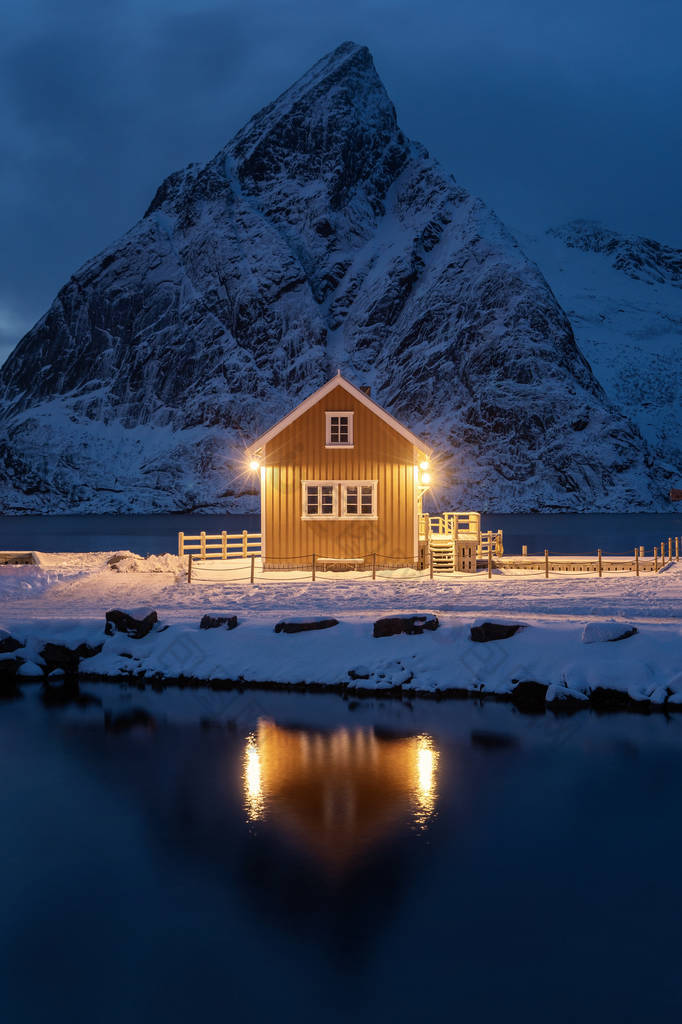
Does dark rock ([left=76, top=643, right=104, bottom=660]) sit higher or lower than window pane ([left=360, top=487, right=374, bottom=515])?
lower

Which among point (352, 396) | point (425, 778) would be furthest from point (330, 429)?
point (425, 778)

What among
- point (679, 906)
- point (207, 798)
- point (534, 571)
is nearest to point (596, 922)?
point (679, 906)

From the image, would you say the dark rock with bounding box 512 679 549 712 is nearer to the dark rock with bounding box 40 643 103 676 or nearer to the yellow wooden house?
the dark rock with bounding box 40 643 103 676

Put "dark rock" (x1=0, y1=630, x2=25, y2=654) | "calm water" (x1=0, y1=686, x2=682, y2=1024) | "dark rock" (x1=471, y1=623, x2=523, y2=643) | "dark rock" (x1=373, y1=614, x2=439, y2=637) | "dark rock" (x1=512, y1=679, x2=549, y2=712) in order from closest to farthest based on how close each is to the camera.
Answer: "calm water" (x1=0, y1=686, x2=682, y2=1024) < "dark rock" (x1=512, y1=679, x2=549, y2=712) < "dark rock" (x1=471, y1=623, x2=523, y2=643) < "dark rock" (x1=373, y1=614, x2=439, y2=637) < "dark rock" (x1=0, y1=630, x2=25, y2=654)

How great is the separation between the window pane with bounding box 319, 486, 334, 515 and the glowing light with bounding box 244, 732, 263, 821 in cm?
1866

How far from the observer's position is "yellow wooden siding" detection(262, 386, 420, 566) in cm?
3516

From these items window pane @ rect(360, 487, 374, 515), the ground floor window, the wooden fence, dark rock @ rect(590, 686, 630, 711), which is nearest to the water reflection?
dark rock @ rect(590, 686, 630, 711)

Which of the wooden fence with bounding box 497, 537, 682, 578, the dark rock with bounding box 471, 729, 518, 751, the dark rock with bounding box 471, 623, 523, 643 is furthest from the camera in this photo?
the wooden fence with bounding box 497, 537, 682, 578

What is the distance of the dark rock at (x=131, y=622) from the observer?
869 inches

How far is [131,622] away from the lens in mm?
22094

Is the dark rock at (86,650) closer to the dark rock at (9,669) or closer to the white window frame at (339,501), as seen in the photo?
the dark rock at (9,669)

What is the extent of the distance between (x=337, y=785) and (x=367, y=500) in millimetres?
21763

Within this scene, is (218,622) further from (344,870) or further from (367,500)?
(367,500)

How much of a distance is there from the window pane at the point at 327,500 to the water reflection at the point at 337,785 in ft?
58.5
